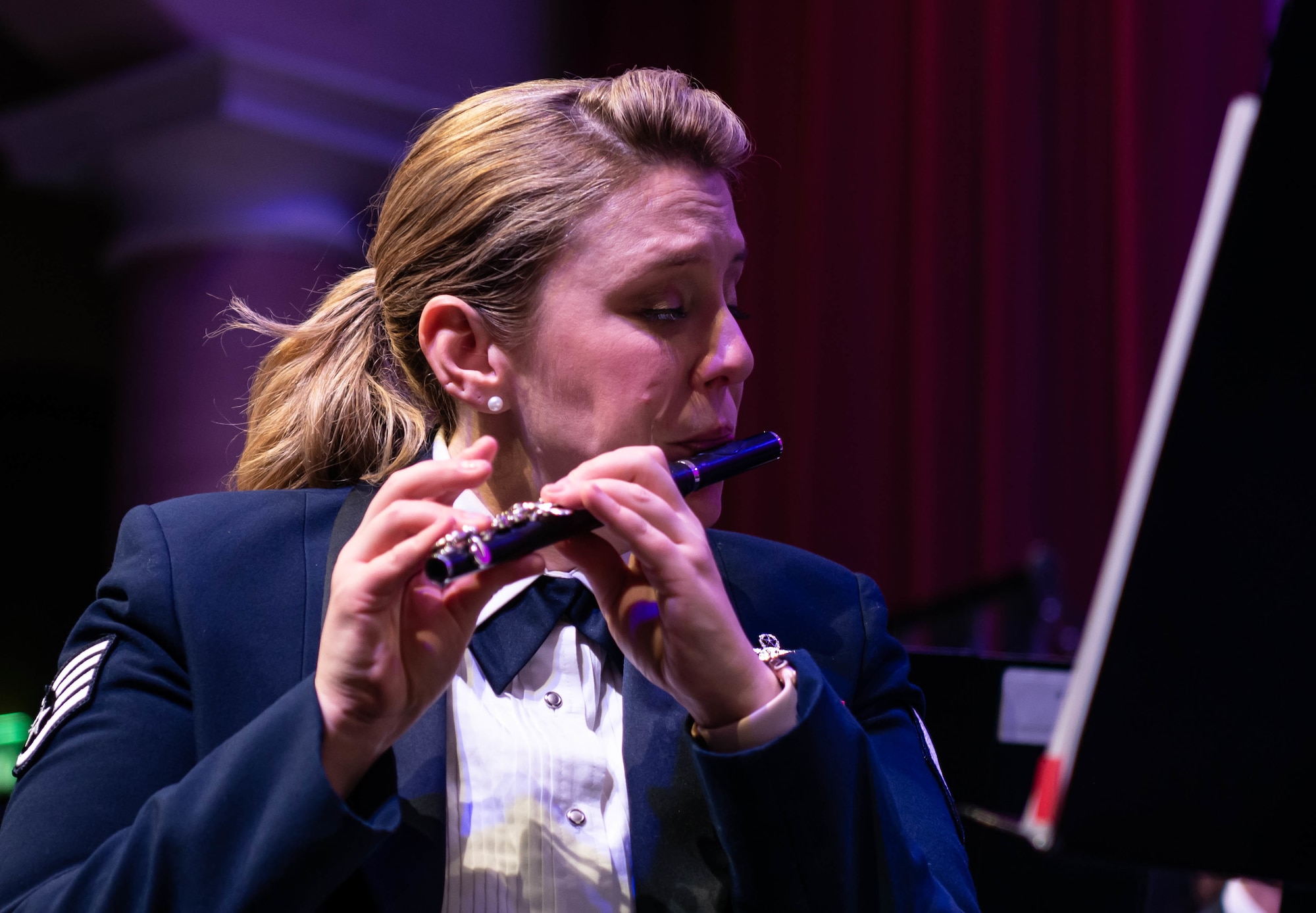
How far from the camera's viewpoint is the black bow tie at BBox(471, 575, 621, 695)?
1.24 m

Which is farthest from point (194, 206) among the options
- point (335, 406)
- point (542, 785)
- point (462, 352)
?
point (542, 785)

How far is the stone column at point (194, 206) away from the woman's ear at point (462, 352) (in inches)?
90.8

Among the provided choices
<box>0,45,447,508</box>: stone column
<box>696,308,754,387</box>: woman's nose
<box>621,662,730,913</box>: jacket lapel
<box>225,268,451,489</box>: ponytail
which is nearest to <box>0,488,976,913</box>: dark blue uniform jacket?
<box>621,662,730,913</box>: jacket lapel

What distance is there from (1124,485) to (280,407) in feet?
7.52

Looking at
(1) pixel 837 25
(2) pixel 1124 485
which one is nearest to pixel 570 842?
(2) pixel 1124 485

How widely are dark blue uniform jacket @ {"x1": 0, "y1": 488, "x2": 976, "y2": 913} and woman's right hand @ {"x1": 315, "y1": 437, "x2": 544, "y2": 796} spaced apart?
3 centimetres

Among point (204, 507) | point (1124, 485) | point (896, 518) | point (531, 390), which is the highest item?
point (531, 390)

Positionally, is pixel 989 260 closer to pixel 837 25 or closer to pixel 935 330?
pixel 935 330

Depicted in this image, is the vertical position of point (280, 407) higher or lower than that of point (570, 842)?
higher

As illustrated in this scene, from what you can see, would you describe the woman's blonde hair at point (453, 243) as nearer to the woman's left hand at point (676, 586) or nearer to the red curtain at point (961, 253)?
the woman's left hand at point (676, 586)

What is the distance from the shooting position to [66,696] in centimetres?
110

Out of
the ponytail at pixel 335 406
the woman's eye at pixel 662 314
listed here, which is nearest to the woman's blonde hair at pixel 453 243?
the ponytail at pixel 335 406

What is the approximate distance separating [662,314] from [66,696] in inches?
27.3

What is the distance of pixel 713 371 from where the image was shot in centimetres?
128
